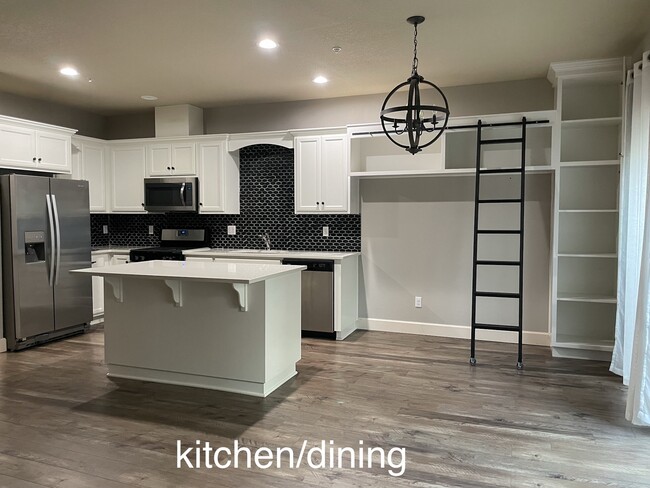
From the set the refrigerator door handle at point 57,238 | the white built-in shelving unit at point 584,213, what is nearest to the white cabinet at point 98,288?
the refrigerator door handle at point 57,238

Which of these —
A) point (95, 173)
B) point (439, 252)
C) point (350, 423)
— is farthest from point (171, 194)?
point (350, 423)

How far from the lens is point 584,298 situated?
4.46 meters

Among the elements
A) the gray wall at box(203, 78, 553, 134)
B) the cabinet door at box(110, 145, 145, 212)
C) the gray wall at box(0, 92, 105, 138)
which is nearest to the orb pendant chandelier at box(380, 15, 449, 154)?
the gray wall at box(203, 78, 553, 134)

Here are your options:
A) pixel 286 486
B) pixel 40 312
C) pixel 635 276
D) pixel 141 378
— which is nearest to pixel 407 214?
pixel 635 276

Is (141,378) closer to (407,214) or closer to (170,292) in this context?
(170,292)

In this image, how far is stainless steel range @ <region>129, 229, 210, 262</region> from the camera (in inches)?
230

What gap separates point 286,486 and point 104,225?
544 centimetres

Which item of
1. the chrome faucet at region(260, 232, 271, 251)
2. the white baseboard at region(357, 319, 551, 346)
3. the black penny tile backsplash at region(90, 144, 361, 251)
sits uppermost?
the black penny tile backsplash at region(90, 144, 361, 251)

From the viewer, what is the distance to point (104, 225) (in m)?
6.76

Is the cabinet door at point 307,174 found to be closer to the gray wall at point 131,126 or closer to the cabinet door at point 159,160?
the cabinet door at point 159,160

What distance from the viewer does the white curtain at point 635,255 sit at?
2.97 metres

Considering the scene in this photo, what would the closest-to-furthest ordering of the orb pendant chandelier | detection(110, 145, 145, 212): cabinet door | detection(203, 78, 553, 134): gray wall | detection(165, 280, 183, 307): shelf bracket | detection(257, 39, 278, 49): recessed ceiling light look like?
the orb pendant chandelier → detection(165, 280, 183, 307): shelf bracket → detection(257, 39, 278, 49): recessed ceiling light → detection(203, 78, 553, 134): gray wall → detection(110, 145, 145, 212): cabinet door

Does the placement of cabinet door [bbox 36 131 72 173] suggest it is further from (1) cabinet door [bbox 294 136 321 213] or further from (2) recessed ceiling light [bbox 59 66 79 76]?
(1) cabinet door [bbox 294 136 321 213]

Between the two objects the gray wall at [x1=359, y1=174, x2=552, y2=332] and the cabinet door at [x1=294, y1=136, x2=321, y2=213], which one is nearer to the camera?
the gray wall at [x1=359, y1=174, x2=552, y2=332]
